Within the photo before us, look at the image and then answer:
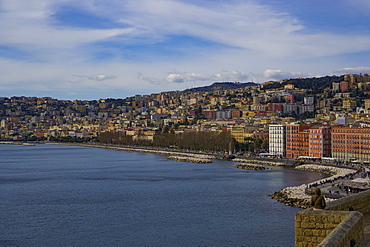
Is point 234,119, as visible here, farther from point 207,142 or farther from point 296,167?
point 296,167

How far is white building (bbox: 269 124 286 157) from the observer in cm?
3338

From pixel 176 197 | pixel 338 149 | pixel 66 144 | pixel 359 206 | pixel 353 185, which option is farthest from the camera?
pixel 66 144

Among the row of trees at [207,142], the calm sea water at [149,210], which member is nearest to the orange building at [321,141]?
the calm sea water at [149,210]

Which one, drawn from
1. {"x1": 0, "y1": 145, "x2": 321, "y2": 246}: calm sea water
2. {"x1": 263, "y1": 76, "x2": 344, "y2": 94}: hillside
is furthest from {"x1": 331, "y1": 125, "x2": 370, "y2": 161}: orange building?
{"x1": 263, "y1": 76, "x2": 344, "y2": 94}: hillside

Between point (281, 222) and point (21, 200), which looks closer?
point (281, 222)

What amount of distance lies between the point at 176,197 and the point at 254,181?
16.1 feet

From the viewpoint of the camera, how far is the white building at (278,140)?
33.4m

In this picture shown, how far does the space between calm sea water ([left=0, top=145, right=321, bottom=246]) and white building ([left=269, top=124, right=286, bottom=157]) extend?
350 inches

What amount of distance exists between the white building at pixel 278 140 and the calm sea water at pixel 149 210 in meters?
8.90

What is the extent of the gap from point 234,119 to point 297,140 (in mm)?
34537

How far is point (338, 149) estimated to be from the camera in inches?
1137

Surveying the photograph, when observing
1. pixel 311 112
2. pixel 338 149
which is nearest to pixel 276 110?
pixel 311 112

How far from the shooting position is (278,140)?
33.8m

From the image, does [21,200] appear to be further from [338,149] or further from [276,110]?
[276,110]
